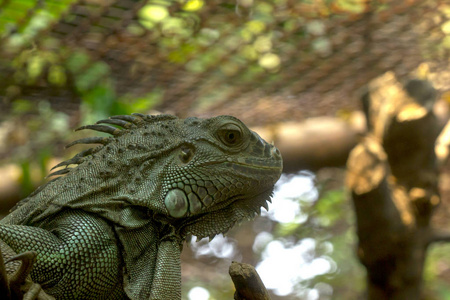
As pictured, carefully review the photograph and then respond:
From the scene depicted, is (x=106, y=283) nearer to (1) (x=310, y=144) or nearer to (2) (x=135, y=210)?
(2) (x=135, y=210)

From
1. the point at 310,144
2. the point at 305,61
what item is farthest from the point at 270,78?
the point at 310,144

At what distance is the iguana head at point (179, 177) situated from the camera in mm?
1929

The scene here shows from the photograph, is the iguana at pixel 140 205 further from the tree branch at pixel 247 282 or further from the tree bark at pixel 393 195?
the tree bark at pixel 393 195

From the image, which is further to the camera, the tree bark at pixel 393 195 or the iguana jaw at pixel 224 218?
the tree bark at pixel 393 195

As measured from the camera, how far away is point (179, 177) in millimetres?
2008

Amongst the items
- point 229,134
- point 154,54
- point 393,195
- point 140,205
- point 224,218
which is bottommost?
point 393,195

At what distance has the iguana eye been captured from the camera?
82.2 inches

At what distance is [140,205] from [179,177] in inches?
7.6

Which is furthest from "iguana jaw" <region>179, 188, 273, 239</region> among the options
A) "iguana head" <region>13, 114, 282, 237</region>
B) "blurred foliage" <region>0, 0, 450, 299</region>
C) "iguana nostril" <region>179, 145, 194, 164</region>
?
"blurred foliage" <region>0, 0, 450, 299</region>

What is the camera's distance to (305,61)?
4445mm

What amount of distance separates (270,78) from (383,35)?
1055 mm

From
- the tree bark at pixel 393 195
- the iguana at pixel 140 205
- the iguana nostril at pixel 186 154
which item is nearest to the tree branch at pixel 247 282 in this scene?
the iguana at pixel 140 205

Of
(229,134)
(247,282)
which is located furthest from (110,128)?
(247,282)

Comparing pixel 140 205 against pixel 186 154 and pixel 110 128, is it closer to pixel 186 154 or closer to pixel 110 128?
pixel 186 154
